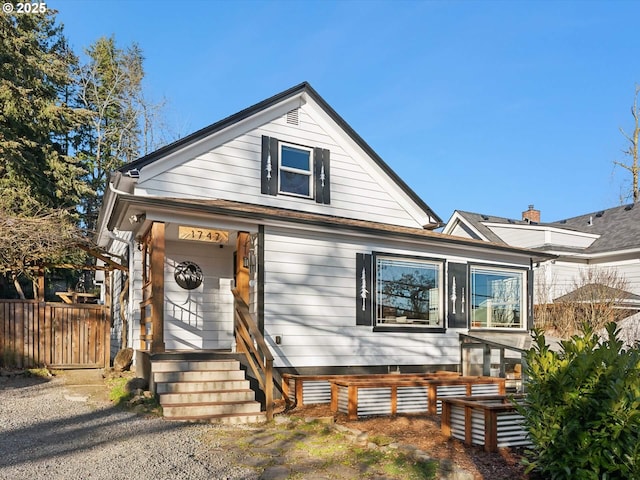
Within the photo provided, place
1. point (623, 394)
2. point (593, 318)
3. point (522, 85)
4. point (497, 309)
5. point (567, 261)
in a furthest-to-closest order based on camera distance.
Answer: point (567, 261) → point (522, 85) → point (593, 318) → point (497, 309) → point (623, 394)

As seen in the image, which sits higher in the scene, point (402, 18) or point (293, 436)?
point (402, 18)

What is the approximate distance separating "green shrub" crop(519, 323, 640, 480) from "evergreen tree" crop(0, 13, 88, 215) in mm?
19403

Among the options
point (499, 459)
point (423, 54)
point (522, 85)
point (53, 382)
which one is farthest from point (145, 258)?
point (522, 85)

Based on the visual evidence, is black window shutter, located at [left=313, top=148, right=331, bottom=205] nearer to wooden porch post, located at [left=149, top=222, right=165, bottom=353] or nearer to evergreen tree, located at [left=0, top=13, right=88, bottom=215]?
wooden porch post, located at [left=149, top=222, right=165, bottom=353]

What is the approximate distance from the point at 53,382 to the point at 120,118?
77.6 ft

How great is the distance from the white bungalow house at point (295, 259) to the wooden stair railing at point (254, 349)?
0.06 m

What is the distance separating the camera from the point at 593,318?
53.4 feet

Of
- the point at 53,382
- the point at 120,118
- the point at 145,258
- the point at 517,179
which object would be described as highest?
the point at 120,118

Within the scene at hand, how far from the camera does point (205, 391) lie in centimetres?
748

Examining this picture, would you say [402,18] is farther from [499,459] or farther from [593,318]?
[499,459]

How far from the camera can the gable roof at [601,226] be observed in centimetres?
2162

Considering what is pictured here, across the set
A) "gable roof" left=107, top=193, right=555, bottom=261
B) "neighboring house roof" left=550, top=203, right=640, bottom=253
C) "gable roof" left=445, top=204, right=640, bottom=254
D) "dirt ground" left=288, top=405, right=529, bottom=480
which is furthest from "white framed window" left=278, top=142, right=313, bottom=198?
"neighboring house roof" left=550, top=203, right=640, bottom=253

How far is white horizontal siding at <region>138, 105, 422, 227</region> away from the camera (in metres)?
10.1

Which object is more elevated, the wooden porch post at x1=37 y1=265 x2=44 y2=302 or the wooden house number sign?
the wooden house number sign
